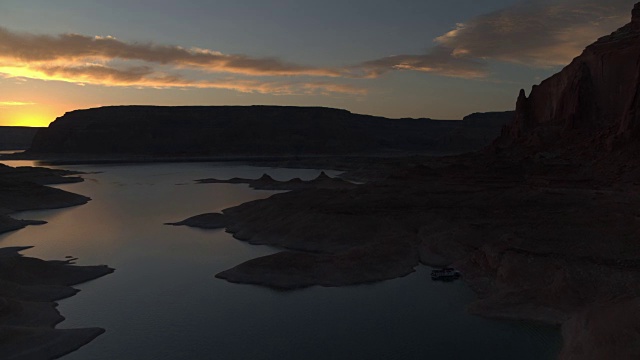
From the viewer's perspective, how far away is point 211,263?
4972cm

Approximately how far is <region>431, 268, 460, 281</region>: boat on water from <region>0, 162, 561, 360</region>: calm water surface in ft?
2.55

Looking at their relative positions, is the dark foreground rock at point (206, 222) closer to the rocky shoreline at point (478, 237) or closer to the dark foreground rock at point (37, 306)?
the rocky shoreline at point (478, 237)

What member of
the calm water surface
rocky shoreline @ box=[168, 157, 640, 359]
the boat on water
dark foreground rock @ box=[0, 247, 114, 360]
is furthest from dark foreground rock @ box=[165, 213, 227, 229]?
the boat on water

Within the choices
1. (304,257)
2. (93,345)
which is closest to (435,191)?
(304,257)

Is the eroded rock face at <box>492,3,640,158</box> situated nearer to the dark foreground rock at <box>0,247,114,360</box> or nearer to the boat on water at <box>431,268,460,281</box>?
the boat on water at <box>431,268,460,281</box>

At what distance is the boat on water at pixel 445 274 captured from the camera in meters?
43.0

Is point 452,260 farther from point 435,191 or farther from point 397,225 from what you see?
point 435,191

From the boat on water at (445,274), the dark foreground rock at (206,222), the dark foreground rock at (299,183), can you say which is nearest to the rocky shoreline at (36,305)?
the dark foreground rock at (206,222)

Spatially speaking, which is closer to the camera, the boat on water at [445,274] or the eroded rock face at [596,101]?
the boat on water at [445,274]

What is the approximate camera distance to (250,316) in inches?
1387

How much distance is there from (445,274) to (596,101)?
4846cm

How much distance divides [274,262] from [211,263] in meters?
8.08

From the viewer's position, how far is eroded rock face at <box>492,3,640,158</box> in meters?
66.6

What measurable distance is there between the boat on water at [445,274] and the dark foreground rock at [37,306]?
25.4 metres
